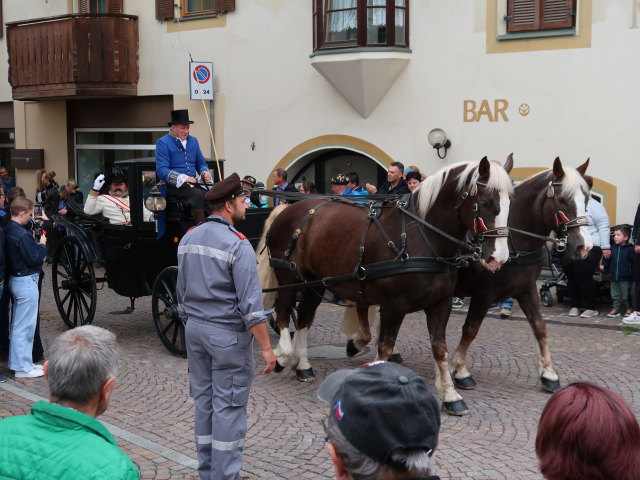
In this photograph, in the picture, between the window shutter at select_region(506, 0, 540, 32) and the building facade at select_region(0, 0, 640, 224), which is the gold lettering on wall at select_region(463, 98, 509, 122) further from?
the window shutter at select_region(506, 0, 540, 32)

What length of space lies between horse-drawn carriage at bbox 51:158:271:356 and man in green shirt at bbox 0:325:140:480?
5.25 m

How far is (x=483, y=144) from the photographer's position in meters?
12.2

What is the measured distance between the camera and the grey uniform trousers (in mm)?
4617

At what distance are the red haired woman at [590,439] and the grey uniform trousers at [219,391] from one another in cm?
279

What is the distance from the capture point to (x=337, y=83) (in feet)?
43.5

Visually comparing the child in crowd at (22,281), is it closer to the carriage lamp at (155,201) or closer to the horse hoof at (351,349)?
the carriage lamp at (155,201)

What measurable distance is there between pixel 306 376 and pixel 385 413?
218 inches

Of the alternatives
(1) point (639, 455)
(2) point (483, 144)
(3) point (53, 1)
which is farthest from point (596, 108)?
(3) point (53, 1)

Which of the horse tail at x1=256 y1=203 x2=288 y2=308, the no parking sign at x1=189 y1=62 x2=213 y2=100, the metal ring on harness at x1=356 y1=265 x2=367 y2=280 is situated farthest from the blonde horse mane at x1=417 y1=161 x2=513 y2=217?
the no parking sign at x1=189 y1=62 x2=213 y2=100

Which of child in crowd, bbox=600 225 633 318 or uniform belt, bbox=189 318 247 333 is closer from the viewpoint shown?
uniform belt, bbox=189 318 247 333

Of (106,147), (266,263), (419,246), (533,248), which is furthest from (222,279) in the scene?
(106,147)

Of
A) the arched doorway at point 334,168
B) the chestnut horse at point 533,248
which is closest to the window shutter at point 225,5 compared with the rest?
the arched doorway at point 334,168

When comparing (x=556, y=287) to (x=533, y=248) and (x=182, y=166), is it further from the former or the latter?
(x=182, y=166)

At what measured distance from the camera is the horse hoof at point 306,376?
24.3 ft
